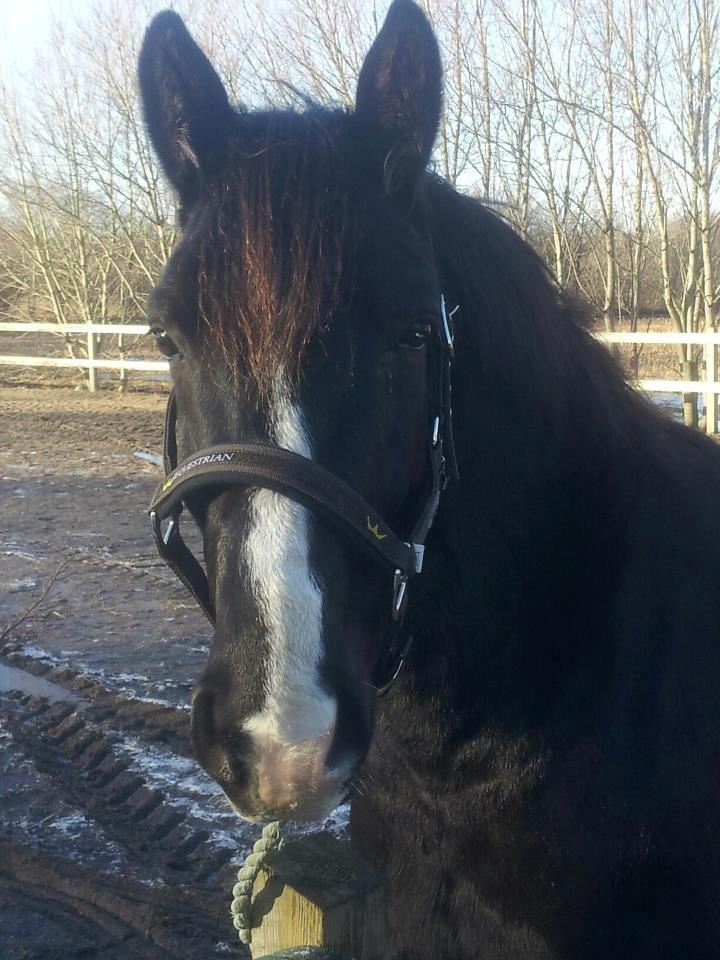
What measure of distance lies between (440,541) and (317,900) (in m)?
0.69

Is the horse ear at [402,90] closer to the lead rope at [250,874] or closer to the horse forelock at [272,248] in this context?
the horse forelock at [272,248]

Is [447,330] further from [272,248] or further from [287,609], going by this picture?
[287,609]

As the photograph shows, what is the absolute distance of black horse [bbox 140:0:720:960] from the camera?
1.39m

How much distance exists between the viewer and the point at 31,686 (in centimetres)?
466

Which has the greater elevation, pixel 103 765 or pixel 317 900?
pixel 317 900

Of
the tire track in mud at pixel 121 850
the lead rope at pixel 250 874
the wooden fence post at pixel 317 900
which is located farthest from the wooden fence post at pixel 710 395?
the lead rope at pixel 250 874

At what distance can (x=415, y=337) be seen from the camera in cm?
153

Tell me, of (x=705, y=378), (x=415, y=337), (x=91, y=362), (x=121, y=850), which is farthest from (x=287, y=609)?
(x=91, y=362)

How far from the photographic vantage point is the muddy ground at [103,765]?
296 cm

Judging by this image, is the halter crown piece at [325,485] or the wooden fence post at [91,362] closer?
the halter crown piece at [325,485]

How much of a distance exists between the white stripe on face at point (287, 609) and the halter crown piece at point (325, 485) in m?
0.03

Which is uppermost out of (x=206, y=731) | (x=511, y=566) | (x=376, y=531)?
(x=376, y=531)

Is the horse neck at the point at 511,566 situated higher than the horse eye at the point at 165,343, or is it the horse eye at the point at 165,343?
the horse eye at the point at 165,343

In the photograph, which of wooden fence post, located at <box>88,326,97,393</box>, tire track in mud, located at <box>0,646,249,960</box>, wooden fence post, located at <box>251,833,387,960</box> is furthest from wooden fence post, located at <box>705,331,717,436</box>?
wooden fence post, located at <box>88,326,97,393</box>
